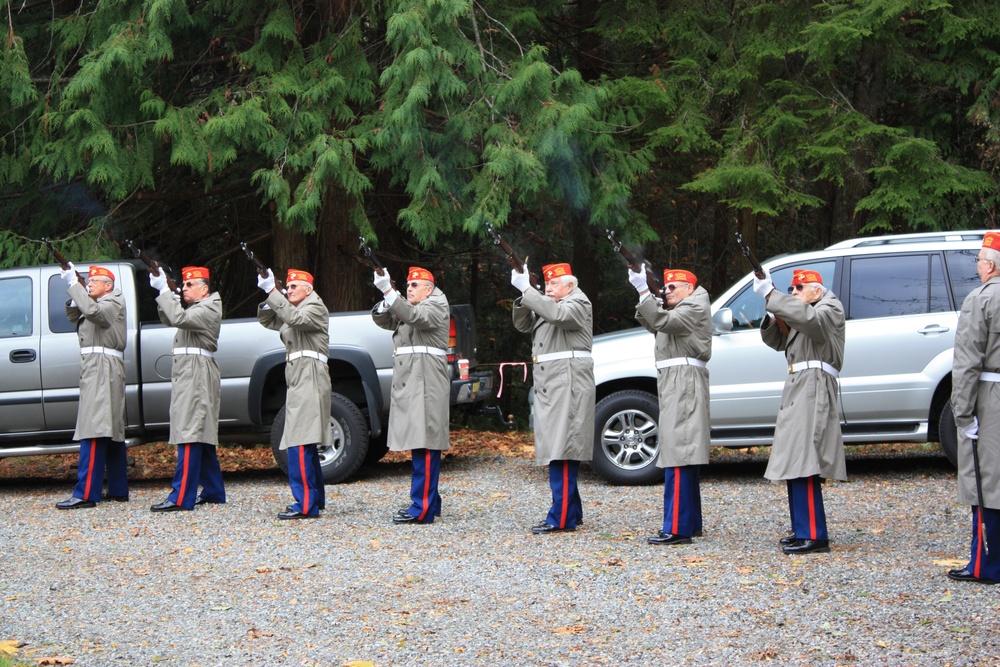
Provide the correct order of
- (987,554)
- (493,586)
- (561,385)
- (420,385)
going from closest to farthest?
(987,554) → (493,586) → (561,385) → (420,385)

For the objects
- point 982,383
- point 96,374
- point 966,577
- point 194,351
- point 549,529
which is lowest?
point 966,577

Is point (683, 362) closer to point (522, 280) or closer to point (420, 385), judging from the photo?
point (522, 280)

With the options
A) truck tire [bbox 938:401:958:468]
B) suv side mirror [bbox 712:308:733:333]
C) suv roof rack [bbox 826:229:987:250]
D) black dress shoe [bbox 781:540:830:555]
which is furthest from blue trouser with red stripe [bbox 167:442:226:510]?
truck tire [bbox 938:401:958:468]

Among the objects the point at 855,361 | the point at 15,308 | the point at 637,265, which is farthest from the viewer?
the point at 15,308

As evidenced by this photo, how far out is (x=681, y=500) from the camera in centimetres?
791

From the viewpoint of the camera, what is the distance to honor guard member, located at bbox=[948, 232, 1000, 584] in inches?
262

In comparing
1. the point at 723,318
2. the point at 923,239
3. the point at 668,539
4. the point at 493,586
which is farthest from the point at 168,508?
the point at 923,239

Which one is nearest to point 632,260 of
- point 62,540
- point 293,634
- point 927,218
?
point 293,634

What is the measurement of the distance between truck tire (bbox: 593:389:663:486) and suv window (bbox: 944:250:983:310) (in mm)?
2677

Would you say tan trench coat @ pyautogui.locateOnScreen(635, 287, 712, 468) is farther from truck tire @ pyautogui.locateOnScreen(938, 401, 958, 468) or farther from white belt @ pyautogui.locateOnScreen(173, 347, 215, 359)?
A: white belt @ pyautogui.locateOnScreen(173, 347, 215, 359)

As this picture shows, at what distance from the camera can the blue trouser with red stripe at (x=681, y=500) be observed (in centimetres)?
787

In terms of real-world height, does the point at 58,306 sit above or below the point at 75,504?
above

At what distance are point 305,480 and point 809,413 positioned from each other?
381cm

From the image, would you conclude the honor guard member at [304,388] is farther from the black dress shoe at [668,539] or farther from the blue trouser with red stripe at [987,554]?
the blue trouser with red stripe at [987,554]
